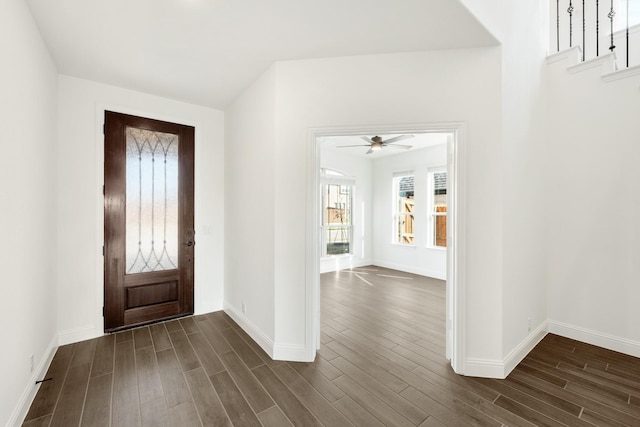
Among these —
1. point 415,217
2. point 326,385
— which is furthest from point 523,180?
point 415,217

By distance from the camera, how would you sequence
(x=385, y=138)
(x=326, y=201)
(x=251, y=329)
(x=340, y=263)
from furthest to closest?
(x=340, y=263), (x=326, y=201), (x=385, y=138), (x=251, y=329)

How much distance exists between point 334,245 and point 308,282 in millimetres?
4178

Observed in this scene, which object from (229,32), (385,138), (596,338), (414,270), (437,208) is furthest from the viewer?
(414,270)

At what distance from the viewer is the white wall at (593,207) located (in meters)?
2.72

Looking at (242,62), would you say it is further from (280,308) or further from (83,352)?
(83,352)

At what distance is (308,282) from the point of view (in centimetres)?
258

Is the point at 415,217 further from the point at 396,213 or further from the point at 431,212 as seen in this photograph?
the point at 396,213

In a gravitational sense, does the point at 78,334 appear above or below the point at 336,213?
below

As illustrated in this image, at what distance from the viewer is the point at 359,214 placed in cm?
705

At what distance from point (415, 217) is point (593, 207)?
3463 millimetres

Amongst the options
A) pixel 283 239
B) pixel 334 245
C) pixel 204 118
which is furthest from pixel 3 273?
pixel 334 245

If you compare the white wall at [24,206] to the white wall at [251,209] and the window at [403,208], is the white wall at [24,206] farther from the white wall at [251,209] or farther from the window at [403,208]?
the window at [403,208]

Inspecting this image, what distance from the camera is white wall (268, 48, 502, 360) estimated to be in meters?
2.31

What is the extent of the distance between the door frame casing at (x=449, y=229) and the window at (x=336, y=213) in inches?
152
